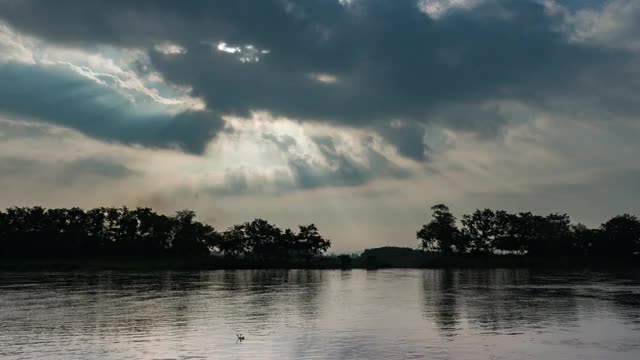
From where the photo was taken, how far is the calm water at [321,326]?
122 ft

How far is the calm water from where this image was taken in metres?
37.1

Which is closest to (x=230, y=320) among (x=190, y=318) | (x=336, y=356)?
(x=190, y=318)

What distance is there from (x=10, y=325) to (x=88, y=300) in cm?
2430

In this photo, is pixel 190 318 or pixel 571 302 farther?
pixel 571 302

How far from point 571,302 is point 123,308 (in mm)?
47002

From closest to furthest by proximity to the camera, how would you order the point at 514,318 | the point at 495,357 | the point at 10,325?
the point at 495,357 → the point at 10,325 → the point at 514,318

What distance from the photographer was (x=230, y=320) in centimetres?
5284

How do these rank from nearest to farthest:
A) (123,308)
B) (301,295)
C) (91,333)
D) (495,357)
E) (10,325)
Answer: (495,357), (91,333), (10,325), (123,308), (301,295)

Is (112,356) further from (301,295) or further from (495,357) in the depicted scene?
(301,295)

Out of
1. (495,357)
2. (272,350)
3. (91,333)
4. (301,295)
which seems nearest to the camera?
(495,357)

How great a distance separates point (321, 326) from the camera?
48.9 meters

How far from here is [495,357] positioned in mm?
35000

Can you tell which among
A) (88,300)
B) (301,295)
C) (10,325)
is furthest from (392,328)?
(88,300)

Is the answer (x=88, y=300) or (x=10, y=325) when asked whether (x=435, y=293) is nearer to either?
(x=88, y=300)
